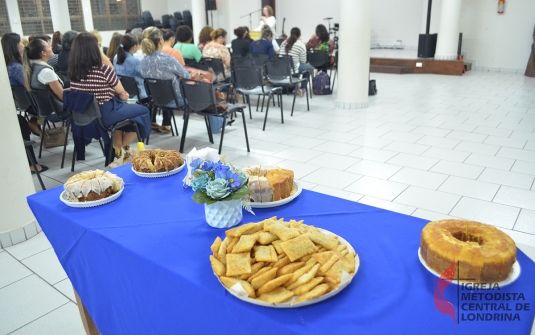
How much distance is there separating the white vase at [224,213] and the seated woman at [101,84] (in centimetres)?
198

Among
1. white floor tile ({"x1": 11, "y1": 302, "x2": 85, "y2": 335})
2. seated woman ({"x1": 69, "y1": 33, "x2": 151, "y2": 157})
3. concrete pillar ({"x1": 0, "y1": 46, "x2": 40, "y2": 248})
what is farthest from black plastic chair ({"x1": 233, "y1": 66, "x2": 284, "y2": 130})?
white floor tile ({"x1": 11, "y1": 302, "x2": 85, "y2": 335})

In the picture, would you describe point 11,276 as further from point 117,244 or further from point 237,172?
point 237,172

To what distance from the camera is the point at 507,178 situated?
147 inches

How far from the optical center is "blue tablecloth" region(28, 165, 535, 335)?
1.05 meters

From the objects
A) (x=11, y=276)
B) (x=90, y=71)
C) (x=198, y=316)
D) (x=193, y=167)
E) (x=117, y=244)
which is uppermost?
(x=90, y=71)

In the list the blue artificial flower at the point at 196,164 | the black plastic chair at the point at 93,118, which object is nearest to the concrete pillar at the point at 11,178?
the black plastic chair at the point at 93,118

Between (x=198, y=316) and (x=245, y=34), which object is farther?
(x=245, y=34)

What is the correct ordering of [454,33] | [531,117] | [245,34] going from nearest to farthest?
1. [531,117]
2. [245,34]
3. [454,33]

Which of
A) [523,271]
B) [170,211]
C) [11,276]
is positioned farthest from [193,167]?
[11,276]

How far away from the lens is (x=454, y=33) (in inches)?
386

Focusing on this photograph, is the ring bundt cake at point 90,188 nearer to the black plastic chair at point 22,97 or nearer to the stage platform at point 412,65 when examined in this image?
the black plastic chair at point 22,97

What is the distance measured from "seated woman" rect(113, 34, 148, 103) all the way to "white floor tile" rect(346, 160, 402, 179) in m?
2.69

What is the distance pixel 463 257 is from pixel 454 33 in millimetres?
10053

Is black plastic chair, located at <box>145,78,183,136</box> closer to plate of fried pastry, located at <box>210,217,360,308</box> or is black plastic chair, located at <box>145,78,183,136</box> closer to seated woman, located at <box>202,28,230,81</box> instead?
seated woman, located at <box>202,28,230,81</box>
